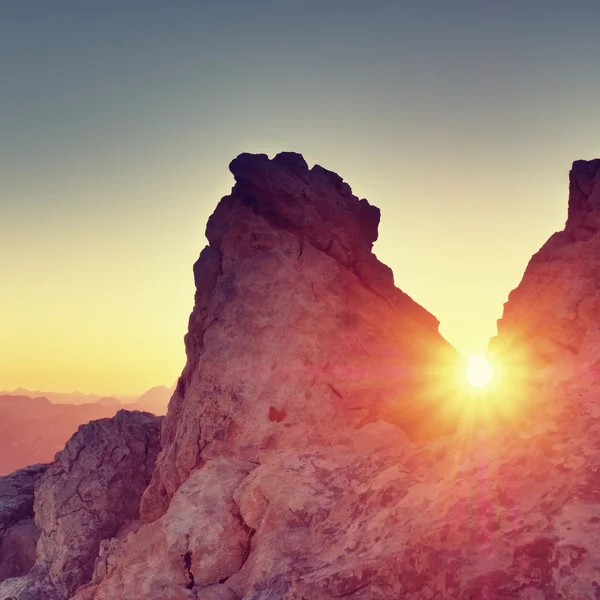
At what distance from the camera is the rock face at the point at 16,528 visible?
81.8ft

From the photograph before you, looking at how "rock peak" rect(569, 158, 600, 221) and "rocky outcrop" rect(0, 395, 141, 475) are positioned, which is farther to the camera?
"rocky outcrop" rect(0, 395, 141, 475)

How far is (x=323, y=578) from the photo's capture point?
871 centimetres

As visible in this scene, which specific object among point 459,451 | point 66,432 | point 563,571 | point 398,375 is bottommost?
point 66,432

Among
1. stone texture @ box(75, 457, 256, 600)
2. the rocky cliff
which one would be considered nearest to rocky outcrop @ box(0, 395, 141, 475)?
the rocky cliff

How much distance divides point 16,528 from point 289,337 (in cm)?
2003

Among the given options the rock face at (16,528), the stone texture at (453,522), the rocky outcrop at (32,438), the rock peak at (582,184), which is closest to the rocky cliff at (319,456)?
the stone texture at (453,522)

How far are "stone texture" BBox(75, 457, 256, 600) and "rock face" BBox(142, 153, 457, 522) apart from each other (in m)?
3.90

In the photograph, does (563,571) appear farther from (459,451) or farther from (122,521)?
(122,521)

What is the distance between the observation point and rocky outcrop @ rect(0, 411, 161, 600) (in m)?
21.8

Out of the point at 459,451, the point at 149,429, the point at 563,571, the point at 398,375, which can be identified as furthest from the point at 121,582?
the point at 149,429

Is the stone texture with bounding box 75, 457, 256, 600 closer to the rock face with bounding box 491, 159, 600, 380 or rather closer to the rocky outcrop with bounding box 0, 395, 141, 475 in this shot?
the rock face with bounding box 491, 159, 600, 380

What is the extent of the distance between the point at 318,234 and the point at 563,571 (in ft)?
58.5

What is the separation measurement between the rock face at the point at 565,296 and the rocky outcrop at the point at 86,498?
19.3 meters

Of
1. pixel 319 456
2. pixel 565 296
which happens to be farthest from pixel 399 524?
pixel 565 296
